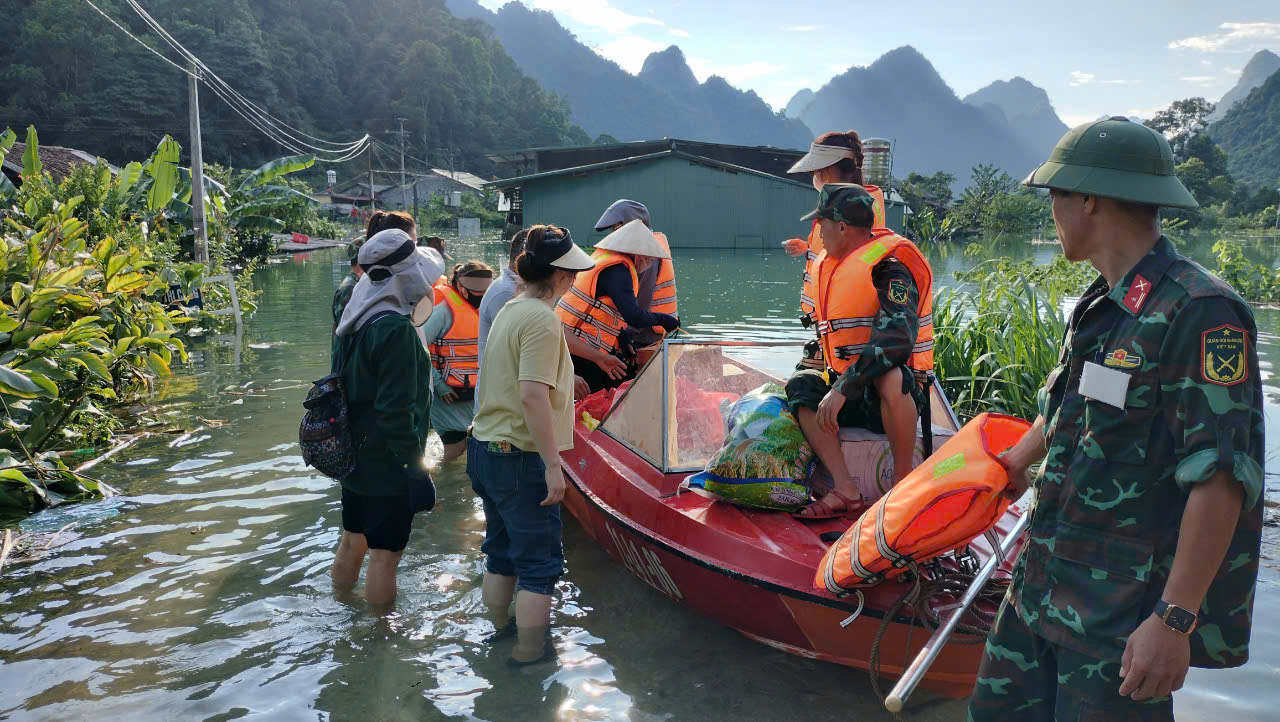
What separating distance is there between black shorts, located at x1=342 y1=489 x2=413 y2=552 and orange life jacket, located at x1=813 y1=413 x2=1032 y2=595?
2.07 meters

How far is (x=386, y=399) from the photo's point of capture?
3742mm

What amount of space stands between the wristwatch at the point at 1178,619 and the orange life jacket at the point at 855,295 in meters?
2.21

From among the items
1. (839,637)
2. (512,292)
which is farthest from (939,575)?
(512,292)

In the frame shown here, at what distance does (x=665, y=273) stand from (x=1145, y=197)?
4.18 metres

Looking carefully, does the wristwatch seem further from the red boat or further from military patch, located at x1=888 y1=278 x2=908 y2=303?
military patch, located at x1=888 y1=278 x2=908 y2=303

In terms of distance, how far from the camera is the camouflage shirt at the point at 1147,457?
69.0 inches

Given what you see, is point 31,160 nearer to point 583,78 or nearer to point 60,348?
point 60,348

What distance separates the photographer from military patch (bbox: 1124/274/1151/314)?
190 centimetres

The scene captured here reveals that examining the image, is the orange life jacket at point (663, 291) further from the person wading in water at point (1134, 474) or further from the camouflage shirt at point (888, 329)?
the person wading in water at point (1134, 474)

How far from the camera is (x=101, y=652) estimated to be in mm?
4043

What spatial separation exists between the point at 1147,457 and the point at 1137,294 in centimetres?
36

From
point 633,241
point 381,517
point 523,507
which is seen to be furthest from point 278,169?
point 523,507

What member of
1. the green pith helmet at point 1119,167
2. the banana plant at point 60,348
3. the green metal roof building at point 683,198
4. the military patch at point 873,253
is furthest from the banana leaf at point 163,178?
the green metal roof building at point 683,198

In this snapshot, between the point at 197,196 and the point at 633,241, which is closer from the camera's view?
the point at 633,241
